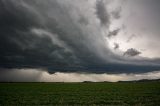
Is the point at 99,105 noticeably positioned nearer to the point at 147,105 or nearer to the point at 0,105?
the point at 147,105

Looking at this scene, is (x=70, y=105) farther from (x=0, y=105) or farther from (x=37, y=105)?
(x=0, y=105)

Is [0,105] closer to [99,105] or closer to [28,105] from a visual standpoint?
[28,105]

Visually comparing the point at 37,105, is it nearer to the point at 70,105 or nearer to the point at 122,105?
the point at 70,105

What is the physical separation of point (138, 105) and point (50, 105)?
10533 millimetres

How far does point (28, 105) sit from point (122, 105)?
11346 mm

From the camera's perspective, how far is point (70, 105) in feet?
90.0

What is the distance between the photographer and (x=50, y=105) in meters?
27.5

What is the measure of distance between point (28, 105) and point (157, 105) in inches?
606

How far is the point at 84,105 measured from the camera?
27422 millimetres

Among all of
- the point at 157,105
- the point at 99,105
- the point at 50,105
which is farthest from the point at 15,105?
the point at 157,105

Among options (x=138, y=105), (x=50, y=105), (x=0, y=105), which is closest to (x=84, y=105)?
(x=50, y=105)

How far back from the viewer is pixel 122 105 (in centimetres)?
2767

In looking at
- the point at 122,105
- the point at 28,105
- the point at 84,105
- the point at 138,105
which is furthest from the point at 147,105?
the point at 28,105

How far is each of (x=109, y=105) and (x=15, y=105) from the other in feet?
37.3
